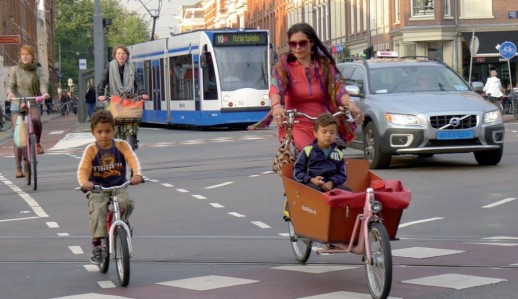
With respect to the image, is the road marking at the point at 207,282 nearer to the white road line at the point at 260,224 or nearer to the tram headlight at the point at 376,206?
the tram headlight at the point at 376,206

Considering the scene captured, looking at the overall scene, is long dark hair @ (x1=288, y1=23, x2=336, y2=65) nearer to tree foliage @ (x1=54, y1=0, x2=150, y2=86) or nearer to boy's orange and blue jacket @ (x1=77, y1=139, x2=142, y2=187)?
boy's orange and blue jacket @ (x1=77, y1=139, x2=142, y2=187)

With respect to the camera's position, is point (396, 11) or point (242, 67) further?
point (396, 11)

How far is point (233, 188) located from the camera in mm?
16297

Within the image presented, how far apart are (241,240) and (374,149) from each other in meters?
7.62

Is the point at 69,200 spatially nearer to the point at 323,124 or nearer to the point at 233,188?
the point at 233,188

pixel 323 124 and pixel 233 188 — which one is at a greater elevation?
pixel 323 124

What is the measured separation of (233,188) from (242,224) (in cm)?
406

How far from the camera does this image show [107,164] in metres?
9.00

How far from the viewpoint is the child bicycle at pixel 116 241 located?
27.5 ft

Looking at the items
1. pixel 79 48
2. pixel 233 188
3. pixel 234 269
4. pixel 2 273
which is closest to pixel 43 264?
pixel 2 273

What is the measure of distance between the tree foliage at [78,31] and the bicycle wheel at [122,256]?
430 feet

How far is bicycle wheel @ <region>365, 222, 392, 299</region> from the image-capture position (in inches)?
284

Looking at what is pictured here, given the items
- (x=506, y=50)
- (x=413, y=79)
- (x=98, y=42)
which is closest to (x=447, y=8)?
(x=506, y=50)

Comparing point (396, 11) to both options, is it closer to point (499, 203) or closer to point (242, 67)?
point (242, 67)
